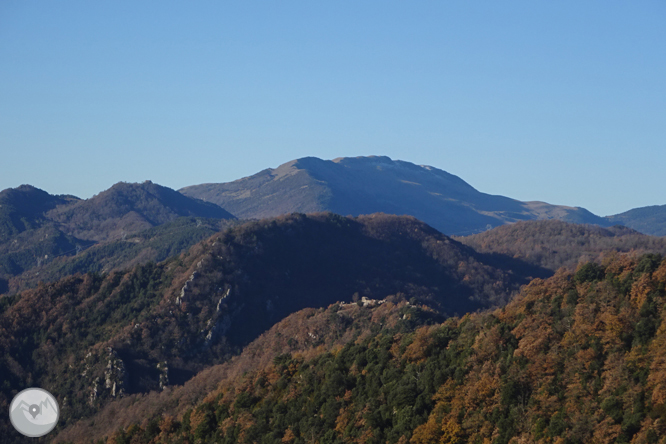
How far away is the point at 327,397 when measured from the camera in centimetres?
9000

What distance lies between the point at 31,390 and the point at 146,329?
2928 centimetres

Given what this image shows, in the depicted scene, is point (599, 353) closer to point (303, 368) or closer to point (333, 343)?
point (303, 368)

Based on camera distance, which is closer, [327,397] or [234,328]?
[327,397]

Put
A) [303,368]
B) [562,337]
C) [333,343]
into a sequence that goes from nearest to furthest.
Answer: [562,337], [303,368], [333,343]

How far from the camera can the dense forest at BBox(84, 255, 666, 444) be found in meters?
65.8

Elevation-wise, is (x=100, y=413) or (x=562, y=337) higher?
(x=562, y=337)

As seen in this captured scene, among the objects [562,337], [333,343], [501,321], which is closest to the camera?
[562,337]

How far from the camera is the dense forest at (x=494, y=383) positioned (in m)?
65.8

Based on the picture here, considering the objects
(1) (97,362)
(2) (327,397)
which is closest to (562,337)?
(2) (327,397)

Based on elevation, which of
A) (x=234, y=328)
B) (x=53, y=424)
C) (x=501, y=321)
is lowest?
(x=53, y=424)

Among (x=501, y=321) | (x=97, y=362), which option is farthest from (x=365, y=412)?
(x=97, y=362)

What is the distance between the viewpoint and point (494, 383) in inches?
2945

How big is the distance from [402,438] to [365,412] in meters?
8.48

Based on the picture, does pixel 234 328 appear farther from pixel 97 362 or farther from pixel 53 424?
pixel 53 424
